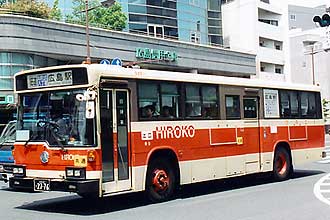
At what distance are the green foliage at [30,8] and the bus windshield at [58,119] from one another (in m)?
29.3

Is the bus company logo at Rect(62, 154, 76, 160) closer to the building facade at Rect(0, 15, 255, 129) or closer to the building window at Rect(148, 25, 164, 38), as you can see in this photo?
the building facade at Rect(0, 15, 255, 129)

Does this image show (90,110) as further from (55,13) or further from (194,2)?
(194,2)

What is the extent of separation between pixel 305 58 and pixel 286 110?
6090cm

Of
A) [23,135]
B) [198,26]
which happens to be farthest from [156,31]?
[23,135]

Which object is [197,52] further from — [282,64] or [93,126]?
[93,126]

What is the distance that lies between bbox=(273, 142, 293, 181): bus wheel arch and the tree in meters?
30.6

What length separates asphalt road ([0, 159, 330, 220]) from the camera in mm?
10648

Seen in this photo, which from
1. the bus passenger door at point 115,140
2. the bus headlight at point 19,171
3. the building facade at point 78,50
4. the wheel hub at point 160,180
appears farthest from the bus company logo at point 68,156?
the building facade at point 78,50

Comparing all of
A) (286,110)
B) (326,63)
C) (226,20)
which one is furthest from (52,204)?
(326,63)

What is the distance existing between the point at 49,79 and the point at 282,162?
8536 millimetres

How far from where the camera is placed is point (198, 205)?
12.0 meters

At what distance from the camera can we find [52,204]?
508 inches

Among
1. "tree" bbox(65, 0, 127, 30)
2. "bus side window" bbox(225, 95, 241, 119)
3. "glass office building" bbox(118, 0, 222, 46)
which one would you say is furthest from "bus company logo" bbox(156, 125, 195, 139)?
"glass office building" bbox(118, 0, 222, 46)

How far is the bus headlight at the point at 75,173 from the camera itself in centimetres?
1073
